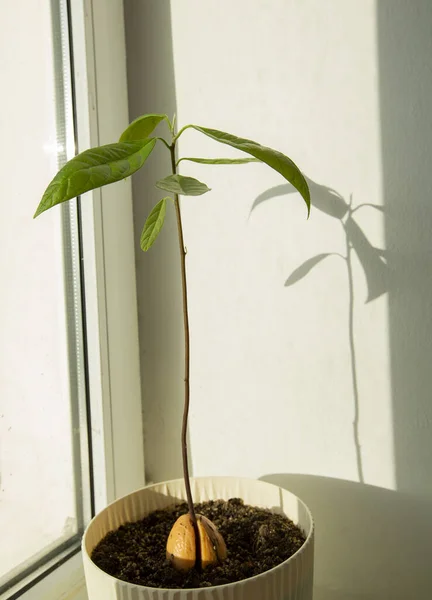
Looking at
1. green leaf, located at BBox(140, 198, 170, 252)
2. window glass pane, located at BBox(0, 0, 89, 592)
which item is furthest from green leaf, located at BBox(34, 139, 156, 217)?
window glass pane, located at BBox(0, 0, 89, 592)

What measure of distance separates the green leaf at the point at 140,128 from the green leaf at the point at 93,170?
0.10m

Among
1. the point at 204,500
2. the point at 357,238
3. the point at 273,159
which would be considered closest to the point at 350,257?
the point at 357,238

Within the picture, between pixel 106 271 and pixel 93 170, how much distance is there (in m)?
0.42

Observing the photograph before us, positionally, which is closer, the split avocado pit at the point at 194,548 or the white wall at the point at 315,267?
the split avocado pit at the point at 194,548

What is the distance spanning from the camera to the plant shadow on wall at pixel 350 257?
0.79 metres

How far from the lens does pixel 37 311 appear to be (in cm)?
87

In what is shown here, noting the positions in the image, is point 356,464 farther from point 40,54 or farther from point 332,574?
point 40,54

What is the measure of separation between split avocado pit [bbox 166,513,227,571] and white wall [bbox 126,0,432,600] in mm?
264

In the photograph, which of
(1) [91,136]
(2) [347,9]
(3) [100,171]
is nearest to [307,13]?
(2) [347,9]

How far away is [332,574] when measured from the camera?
868mm

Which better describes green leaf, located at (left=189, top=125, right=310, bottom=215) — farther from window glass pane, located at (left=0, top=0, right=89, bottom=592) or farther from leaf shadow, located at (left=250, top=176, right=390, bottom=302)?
window glass pane, located at (left=0, top=0, right=89, bottom=592)

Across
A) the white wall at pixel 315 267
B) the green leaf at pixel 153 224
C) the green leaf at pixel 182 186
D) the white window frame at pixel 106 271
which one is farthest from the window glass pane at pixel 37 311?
the green leaf at pixel 182 186

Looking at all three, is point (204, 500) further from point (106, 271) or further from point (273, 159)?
point (273, 159)

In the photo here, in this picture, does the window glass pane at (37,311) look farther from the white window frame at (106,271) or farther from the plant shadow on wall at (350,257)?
the plant shadow on wall at (350,257)
